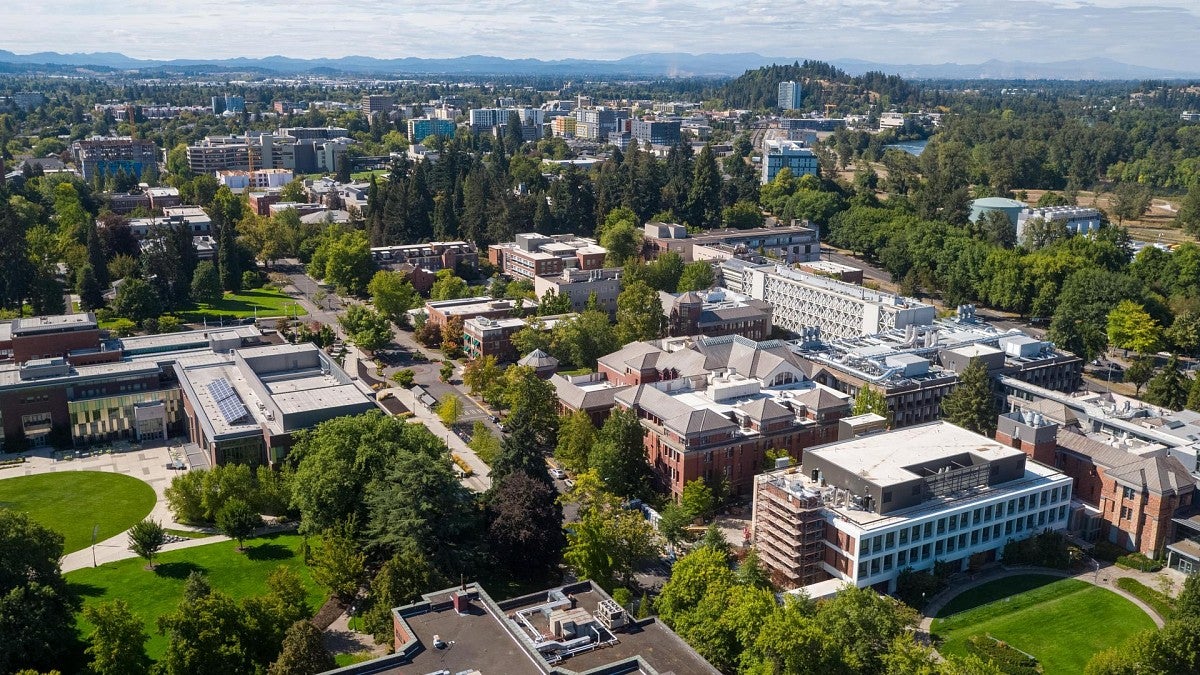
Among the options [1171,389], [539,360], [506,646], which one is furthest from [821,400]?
[506,646]

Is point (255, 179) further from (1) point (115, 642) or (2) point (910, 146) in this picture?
(2) point (910, 146)

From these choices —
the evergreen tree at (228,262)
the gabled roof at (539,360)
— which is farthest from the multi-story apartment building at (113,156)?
the gabled roof at (539,360)

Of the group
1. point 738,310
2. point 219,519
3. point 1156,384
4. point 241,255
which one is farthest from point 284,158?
point 1156,384

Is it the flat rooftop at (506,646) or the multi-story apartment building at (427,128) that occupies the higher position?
the multi-story apartment building at (427,128)

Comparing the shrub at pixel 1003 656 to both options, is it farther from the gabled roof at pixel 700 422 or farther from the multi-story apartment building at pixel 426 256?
the multi-story apartment building at pixel 426 256

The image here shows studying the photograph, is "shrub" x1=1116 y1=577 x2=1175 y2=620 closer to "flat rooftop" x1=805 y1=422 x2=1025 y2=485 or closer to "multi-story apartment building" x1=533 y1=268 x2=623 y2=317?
"flat rooftop" x1=805 y1=422 x2=1025 y2=485

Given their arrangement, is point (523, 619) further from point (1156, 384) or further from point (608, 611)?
point (1156, 384)
